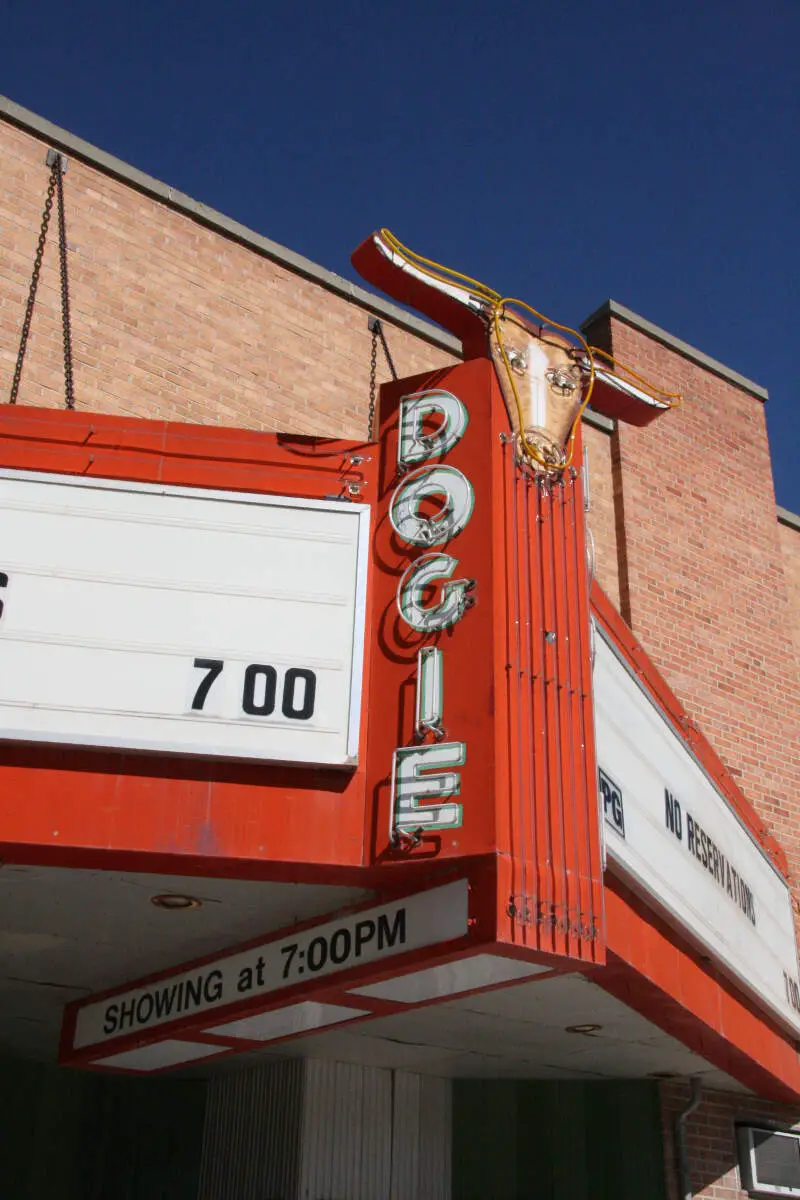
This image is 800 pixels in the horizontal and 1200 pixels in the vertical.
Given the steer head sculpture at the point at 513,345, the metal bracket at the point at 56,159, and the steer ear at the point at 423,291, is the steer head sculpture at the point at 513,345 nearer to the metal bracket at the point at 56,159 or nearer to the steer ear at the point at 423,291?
the steer ear at the point at 423,291

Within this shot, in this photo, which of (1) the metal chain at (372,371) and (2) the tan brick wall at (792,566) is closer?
(1) the metal chain at (372,371)

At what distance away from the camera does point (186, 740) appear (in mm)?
7512

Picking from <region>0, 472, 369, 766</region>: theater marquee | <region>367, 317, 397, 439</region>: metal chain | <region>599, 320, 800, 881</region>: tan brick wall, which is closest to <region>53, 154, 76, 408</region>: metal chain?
<region>0, 472, 369, 766</region>: theater marquee

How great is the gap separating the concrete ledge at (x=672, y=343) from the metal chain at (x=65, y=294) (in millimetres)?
7156

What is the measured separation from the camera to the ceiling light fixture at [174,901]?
8.05 metres

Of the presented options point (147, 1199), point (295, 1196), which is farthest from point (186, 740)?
point (147, 1199)

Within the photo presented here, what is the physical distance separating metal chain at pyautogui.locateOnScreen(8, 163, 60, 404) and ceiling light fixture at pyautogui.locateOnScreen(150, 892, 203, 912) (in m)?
4.67

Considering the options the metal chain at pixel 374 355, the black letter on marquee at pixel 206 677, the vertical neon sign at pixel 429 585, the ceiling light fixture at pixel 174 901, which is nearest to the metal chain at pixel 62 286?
the metal chain at pixel 374 355

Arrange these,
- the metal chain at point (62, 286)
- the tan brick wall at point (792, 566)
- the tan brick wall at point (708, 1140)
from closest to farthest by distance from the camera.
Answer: the metal chain at point (62, 286)
the tan brick wall at point (708, 1140)
the tan brick wall at point (792, 566)

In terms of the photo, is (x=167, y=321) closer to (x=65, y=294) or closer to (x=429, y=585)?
(x=65, y=294)

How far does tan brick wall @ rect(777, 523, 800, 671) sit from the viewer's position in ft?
58.2

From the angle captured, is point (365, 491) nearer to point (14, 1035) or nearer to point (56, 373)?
point (56, 373)

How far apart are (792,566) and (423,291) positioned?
1051 cm

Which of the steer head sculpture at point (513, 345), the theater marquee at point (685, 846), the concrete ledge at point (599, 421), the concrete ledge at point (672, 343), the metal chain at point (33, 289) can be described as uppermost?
the concrete ledge at point (672, 343)
